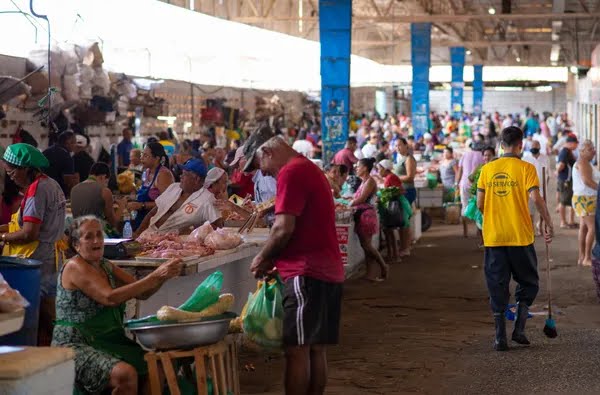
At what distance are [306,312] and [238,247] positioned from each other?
252cm

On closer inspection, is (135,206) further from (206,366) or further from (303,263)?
(303,263)

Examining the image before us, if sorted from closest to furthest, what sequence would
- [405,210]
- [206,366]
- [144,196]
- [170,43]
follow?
[206,366] → [144,196] → [405,210] → [170,43]

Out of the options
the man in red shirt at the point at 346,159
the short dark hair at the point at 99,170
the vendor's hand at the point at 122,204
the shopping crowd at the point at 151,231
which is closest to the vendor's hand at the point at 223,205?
the shopping crowd at the point at 151,231

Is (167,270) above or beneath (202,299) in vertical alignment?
above

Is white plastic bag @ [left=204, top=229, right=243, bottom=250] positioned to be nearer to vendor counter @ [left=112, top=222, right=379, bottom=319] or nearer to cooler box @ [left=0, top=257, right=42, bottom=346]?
vendor counter @ [left=112, top=222, right=379, bottom=319]

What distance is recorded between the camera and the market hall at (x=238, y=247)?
20.2 feet

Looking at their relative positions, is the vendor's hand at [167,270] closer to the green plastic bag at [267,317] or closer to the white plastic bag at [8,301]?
the green plastic bag at [267,317]

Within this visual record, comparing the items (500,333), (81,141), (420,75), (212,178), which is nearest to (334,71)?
(81,141)

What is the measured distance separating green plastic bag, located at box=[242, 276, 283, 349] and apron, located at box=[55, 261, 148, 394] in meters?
0.66

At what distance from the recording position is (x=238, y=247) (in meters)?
8.64

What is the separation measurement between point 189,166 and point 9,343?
366 centimetres

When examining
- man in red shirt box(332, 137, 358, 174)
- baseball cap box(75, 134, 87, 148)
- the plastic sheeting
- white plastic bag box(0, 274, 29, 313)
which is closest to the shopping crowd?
baseball cap box(75, 134, 87, 148)

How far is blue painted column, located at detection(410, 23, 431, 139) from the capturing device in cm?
3872

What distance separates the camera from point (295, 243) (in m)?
6.19
